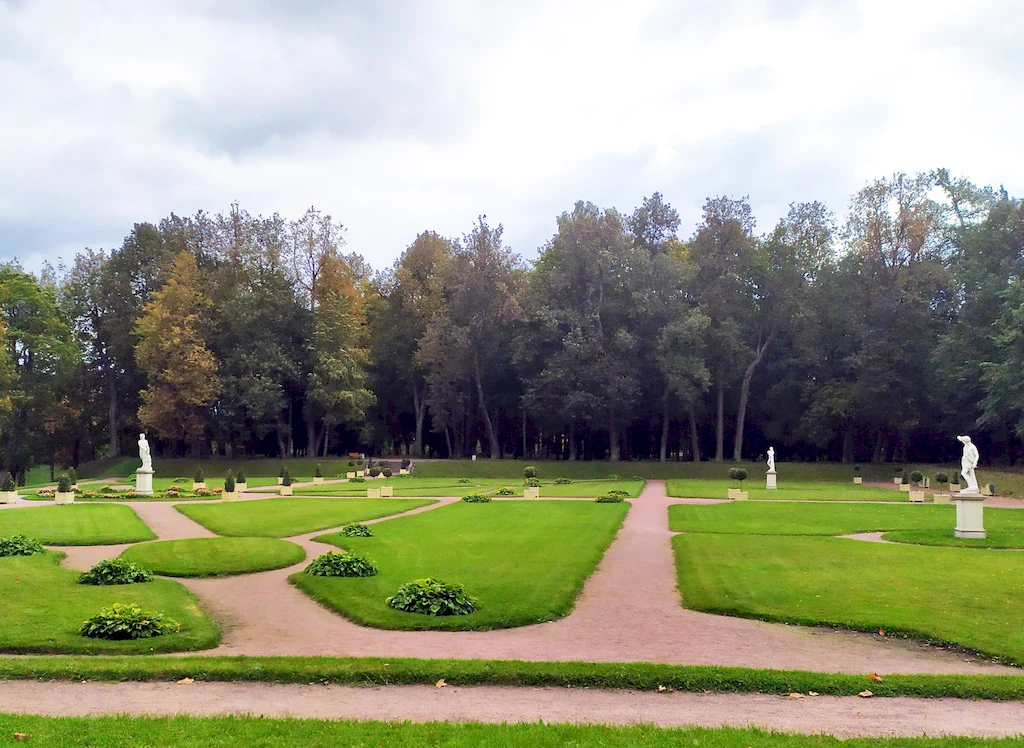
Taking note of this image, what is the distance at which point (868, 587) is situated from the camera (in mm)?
12531

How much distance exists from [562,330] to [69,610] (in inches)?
1808

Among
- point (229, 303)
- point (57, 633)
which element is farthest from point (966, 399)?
point (57, 633)

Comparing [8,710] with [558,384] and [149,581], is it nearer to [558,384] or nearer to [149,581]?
[149,581]

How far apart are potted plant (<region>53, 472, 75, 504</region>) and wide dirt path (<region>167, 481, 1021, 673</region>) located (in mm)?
19100

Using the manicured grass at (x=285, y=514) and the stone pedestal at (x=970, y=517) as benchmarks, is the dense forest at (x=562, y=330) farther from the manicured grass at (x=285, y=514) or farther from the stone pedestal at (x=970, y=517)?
the stone pedestal at (x=970, y=517)

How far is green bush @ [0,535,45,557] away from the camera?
1525 centimetres

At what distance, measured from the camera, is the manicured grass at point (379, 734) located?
5.76 m

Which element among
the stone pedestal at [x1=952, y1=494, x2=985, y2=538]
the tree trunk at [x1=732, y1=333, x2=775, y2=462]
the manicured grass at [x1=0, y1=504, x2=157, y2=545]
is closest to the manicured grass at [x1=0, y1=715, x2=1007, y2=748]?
the manicured grass at [x1=0, y1=504, x2=157, y2=545]

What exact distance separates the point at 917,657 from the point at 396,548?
1054 cm

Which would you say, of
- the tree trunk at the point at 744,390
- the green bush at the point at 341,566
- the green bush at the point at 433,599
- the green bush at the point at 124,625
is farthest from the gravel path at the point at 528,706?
the tree trunk at the point at 744,390

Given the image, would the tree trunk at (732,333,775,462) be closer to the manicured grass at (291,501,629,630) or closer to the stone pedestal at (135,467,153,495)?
the manicured grass at (291,501,629,630)

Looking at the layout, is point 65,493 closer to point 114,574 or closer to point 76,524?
point 76,524

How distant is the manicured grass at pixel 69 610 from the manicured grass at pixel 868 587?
23.1ft

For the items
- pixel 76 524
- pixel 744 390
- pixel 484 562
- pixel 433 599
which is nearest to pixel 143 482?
pixel 76 524
